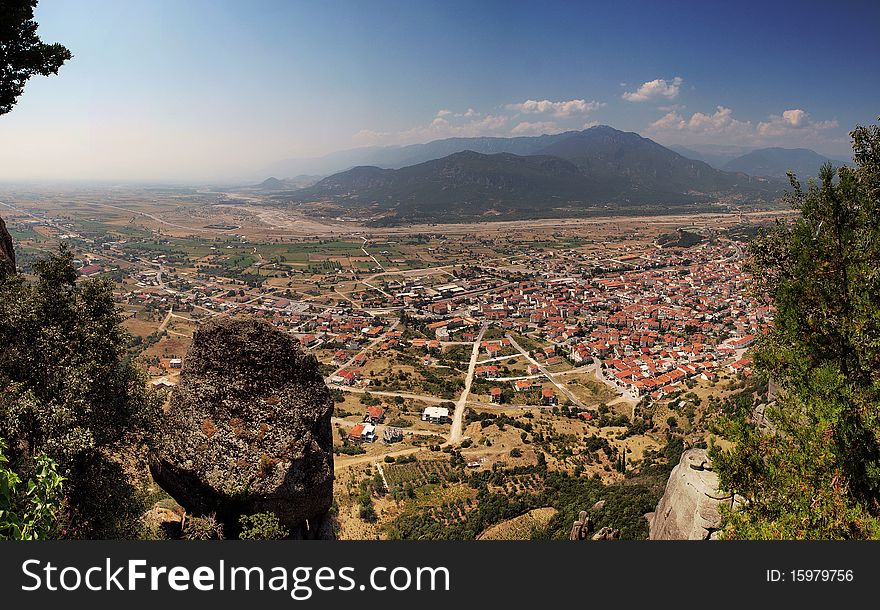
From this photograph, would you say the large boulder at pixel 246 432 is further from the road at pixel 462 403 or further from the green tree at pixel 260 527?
the road at pixel 462 403

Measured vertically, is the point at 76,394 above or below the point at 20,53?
below

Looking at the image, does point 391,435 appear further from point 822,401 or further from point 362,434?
point 822,401

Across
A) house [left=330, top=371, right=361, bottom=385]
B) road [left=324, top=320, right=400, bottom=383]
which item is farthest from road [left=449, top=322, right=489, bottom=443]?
road [left=324, top=320, right=400, bottom=383]

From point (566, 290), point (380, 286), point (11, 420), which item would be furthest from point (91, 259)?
point (11, 420)

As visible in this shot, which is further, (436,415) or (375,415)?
(436,415)

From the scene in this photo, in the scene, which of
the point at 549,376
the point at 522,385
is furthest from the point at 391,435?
the point at 549,376

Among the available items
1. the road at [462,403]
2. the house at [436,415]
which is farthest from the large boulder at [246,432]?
the house at [436,415]

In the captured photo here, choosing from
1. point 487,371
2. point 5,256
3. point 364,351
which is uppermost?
point 5,256

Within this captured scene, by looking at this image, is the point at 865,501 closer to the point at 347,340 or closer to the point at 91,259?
the point at 347,340
